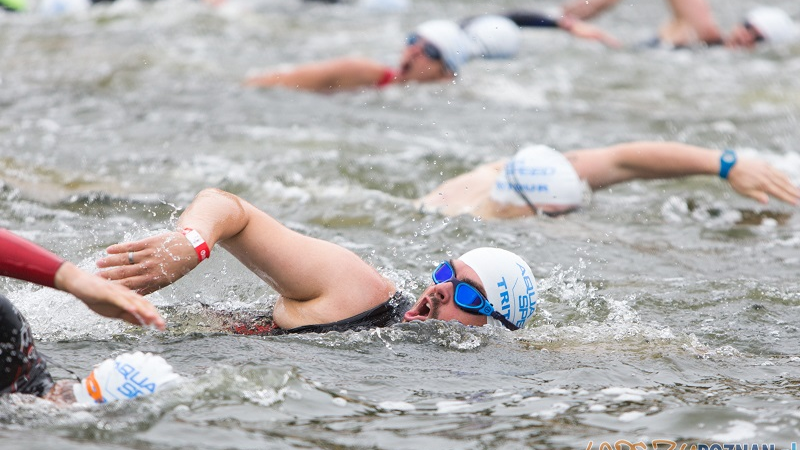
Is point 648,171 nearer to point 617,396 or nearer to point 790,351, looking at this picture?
point 790,351

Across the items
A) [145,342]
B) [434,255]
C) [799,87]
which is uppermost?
[145,342]

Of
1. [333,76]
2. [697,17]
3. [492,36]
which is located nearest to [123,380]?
[333,76]

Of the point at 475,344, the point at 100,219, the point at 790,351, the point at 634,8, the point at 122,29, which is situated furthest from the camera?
the point at 634,8

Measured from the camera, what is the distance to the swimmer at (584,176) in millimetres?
7344

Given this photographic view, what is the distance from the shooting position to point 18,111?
10.9 meters

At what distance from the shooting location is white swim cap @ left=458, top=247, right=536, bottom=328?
5027 millimetres

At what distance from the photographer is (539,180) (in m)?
7.38

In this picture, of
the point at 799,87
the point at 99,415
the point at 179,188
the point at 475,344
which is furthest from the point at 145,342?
the point at 799,87

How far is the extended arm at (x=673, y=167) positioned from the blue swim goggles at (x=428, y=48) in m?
4.37

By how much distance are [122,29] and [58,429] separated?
12.8 metres

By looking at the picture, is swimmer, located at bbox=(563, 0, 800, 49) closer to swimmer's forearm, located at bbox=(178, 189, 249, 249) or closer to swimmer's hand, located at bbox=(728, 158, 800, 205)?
swimmer's hand, located at bbox=(728, 158, 800, 205)

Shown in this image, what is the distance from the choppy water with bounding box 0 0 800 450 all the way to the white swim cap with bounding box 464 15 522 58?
1.75ft

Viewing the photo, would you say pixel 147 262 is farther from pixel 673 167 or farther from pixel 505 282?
pixel 673 167

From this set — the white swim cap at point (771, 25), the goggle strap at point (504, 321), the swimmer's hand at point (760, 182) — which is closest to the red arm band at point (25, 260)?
the goggle strap at point (504, 321)
